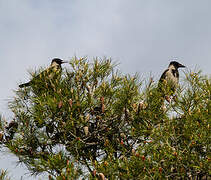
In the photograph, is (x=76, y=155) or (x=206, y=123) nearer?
(x=206, y=123)

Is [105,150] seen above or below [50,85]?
below

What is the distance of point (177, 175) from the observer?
3.65 metres

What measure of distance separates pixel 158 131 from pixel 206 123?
1.62 feet

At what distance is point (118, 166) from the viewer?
3805 millimetres

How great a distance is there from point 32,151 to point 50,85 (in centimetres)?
83

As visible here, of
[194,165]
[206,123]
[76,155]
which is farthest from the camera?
[76,155]

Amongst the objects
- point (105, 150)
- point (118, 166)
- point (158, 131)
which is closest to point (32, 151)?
point (105, 150)

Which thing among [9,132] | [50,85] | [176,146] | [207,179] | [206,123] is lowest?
[207,179]

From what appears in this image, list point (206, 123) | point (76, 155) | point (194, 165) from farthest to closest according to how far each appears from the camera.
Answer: point (76, 155) → point (206, 123) → point (194, 165)

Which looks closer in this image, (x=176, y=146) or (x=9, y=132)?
(x=176, y=146)

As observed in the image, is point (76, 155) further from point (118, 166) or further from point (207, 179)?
point (207, 179)

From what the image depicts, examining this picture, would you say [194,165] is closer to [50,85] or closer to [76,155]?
[76,155]

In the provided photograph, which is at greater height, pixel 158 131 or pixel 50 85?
pixel 50 85

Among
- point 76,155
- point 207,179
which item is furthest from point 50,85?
point 207,179
